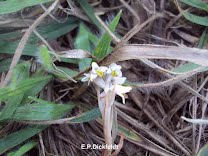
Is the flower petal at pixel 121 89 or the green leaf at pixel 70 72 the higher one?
the flower petal at pixel 121 89

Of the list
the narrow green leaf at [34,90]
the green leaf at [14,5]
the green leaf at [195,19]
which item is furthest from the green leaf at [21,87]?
the green leaf at [195,19]

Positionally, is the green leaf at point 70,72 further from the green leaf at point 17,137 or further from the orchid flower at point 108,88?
the green leaf at point 17,137

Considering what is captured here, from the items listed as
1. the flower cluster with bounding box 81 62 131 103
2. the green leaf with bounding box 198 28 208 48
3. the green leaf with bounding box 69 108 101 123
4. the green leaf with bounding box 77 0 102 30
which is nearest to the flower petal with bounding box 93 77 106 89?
the flower cluster with bounding box 81 62 131 103

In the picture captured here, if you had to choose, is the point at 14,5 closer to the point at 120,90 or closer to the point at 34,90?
the point at 34,90

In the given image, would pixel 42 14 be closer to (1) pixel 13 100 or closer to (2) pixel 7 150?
(1) pixel 13 100

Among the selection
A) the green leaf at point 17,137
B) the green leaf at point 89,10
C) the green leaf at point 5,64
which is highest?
the green leaf at point 89,10

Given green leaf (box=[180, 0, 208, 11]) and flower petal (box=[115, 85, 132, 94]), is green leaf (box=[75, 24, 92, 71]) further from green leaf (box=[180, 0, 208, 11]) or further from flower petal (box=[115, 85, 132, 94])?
green leaf (box=[180, 0, 208, 11])

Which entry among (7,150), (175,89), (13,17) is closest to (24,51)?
(13,17)
